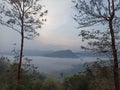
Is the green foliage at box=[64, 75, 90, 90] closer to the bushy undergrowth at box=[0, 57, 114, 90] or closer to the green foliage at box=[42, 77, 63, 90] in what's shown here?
the green foliage at box=[42, 77, 63, 90]

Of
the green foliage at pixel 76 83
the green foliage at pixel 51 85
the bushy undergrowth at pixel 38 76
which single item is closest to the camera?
the bushy undergrowth at pixel 38 76

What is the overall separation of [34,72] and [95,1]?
7.55 metres

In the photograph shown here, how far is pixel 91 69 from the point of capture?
619 inches

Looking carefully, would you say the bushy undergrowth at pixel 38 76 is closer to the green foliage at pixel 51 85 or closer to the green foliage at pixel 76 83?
the green foliage at pixel 76 83

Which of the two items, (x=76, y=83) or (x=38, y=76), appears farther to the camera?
(x=76, y=83)

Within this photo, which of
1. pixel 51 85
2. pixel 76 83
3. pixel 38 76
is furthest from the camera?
pixel 51 85

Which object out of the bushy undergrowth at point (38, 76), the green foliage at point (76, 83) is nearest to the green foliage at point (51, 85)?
the green foliage at point (76, 83)

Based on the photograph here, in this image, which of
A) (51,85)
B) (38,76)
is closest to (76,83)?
(51,85)

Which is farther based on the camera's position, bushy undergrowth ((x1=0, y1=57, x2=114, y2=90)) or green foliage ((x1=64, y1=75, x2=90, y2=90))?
green foliage ((x1=64, y1=75, x2=90, y2=90))

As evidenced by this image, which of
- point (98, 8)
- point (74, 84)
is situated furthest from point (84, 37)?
point (74, 84)

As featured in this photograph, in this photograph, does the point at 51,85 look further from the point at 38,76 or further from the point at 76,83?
the point at 38,76

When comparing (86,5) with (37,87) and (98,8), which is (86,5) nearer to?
(98,8)

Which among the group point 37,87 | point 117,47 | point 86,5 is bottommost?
point 37,87

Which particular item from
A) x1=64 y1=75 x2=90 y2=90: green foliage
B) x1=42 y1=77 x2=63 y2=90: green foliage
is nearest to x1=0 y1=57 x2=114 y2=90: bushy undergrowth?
x1=64 y1=75 x2=90 y2=90: green foliage
